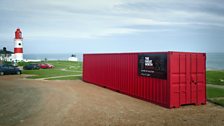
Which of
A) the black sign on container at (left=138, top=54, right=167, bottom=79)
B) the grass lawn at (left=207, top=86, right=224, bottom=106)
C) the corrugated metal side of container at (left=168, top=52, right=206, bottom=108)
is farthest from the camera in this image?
the grass lawn at (left=207, top=86, right=224, bottom=106)

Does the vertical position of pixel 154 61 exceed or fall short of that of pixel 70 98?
Answer: it exceeds it

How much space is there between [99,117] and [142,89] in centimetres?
604

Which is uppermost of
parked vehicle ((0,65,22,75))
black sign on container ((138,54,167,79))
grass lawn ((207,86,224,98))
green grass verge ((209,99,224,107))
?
black sign on container ((138,54,167,79))

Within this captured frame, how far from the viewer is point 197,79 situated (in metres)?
16.9

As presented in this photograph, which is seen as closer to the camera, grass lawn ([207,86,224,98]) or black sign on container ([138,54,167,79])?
black sign on container ([138,54,167,79])

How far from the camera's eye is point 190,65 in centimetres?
1655

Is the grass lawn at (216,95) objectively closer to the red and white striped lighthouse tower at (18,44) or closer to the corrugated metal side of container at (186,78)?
the corrugated metal side of container at (186,78)

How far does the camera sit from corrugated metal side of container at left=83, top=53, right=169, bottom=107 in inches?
647

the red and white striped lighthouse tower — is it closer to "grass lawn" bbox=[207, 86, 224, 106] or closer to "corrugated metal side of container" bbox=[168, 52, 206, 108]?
"grass lawn" bbox=[207, 86, 224, 106]

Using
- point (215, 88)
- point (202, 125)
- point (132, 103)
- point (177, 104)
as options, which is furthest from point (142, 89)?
point (215, 88)

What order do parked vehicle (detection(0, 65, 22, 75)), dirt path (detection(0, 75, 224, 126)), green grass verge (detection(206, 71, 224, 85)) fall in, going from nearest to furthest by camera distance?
dirt path (detection(0, 75, 224, 126)) → green grass verge (detection(206, 71, 224, 85)) → parked vehicle (detection(0, 65, 22, 75))

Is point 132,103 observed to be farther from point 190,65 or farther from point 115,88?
point 115,88

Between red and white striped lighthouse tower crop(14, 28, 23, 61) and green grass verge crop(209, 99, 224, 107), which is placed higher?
red and white striped lighthouse tower crop(14, 28, 23, 61)

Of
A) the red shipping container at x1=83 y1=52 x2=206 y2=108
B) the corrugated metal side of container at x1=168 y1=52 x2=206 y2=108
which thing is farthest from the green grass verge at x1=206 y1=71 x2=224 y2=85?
the red shipping container at x1=83 y1=52 x2=206 y2=108
